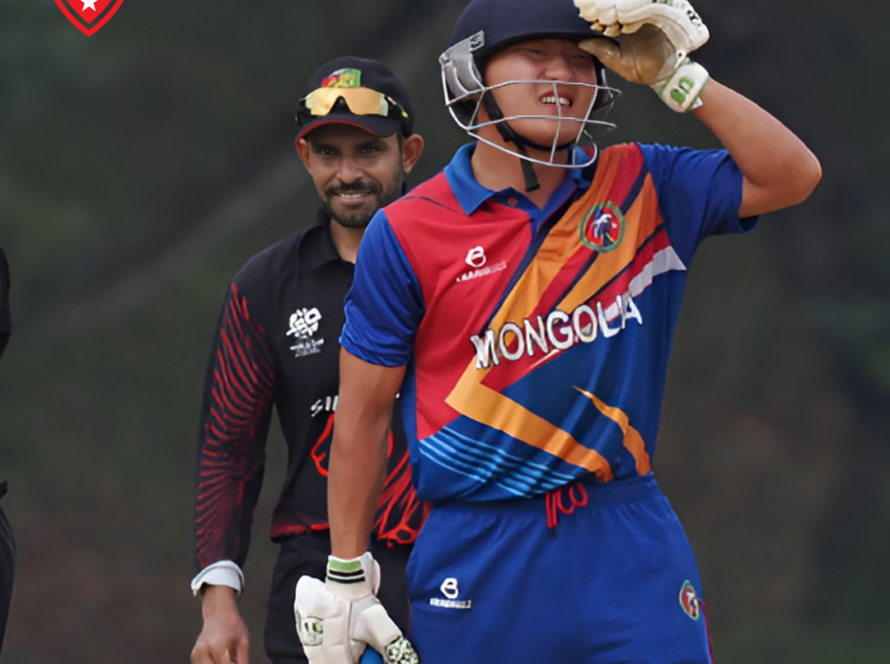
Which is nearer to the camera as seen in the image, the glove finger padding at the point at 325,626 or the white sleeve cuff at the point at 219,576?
the glove finger padding at the point at 325,626

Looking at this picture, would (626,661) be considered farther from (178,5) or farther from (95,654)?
(178,5)

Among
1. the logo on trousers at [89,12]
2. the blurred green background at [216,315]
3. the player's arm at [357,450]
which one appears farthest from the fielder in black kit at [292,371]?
the blurred green background at [216,315]

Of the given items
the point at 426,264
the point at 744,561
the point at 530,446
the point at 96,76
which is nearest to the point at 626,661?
Result: the point at 530,446

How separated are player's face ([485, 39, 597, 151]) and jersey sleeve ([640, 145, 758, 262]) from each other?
0.21 m

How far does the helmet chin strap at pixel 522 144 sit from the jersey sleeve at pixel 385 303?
33 centimetres

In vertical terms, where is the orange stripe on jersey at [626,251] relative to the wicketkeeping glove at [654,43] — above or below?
below

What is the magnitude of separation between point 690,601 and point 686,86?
112 cm

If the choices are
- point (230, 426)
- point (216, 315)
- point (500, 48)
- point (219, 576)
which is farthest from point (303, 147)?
point (216, 315)

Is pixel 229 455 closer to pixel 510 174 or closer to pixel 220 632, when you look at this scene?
pixel 220 632

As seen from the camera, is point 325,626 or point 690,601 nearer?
point 690,601

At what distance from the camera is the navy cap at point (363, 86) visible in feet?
16.6

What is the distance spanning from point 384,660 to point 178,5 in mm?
11945

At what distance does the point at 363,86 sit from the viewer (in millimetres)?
5137

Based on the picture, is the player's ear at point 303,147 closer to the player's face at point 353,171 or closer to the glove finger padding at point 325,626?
the player's face at point 353,171
